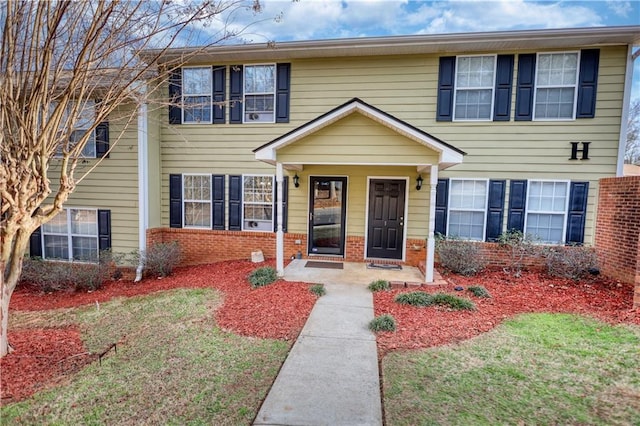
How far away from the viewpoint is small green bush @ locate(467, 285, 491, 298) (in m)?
5.75

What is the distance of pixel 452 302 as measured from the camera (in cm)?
525

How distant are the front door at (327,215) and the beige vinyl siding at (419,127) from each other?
4.04 feet

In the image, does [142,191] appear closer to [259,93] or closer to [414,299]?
[259,93]

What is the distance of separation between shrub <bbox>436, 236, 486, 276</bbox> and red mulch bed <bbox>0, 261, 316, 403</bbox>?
3.59 m

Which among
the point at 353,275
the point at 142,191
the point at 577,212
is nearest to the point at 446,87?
the point at 577,212

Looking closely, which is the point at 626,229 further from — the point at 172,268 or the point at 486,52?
the point at 172,268

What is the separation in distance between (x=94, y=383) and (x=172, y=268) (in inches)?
209

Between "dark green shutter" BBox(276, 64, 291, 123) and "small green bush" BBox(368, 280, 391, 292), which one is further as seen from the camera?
"dark green shutter" BBox(276, 64, 291, 123)

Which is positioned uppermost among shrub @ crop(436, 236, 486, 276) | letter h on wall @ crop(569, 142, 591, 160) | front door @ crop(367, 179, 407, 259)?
letter h on wall @ crop(569, 142, 591, 160)

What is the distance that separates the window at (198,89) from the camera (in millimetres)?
8531

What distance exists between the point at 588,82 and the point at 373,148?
5.52 m

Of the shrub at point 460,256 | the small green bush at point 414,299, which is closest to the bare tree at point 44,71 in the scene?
the small green bush at point 414,299

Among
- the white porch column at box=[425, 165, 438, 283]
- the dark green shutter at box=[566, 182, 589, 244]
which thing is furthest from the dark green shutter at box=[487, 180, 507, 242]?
the white porch column at box=[425, 165, 438, 283]

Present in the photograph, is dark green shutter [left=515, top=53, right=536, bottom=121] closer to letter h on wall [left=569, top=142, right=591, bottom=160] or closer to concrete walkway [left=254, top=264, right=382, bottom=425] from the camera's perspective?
letter h on wall [left=569, top=142, right=591, bottom=160]
